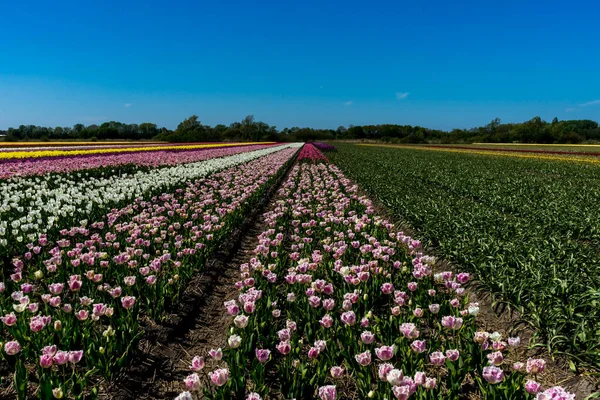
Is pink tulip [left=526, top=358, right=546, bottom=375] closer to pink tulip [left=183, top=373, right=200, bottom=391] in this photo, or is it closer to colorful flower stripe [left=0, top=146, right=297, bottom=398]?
pink tulip [left=183, top=373, right=200, bottom=391]

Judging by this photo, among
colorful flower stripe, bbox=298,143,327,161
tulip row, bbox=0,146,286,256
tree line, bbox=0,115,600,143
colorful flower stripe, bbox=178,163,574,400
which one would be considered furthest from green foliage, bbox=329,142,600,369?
tree line, bbox=0,115,600,143

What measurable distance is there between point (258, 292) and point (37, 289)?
320 cm

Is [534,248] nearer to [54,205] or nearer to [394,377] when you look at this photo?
[394,377]

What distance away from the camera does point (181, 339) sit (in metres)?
3.91

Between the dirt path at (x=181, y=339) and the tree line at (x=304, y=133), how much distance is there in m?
77.7

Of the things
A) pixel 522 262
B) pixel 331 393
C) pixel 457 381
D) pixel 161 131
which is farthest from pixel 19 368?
pixel 161 131

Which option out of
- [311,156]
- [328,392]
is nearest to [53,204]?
[328,392]

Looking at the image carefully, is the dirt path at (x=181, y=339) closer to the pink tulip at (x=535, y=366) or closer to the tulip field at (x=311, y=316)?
the tulip field at (x=311, y=316)

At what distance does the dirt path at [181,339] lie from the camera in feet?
10.1

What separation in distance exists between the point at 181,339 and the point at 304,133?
143 m

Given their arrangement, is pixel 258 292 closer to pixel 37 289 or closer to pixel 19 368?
pixel 19 368

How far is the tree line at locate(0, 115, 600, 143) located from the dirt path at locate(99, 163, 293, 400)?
255ft

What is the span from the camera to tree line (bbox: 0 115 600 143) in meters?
79.4

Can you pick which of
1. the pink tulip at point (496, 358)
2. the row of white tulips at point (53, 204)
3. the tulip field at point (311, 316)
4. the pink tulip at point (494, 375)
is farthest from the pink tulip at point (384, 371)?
the row of white tulips at point (53, 204)
